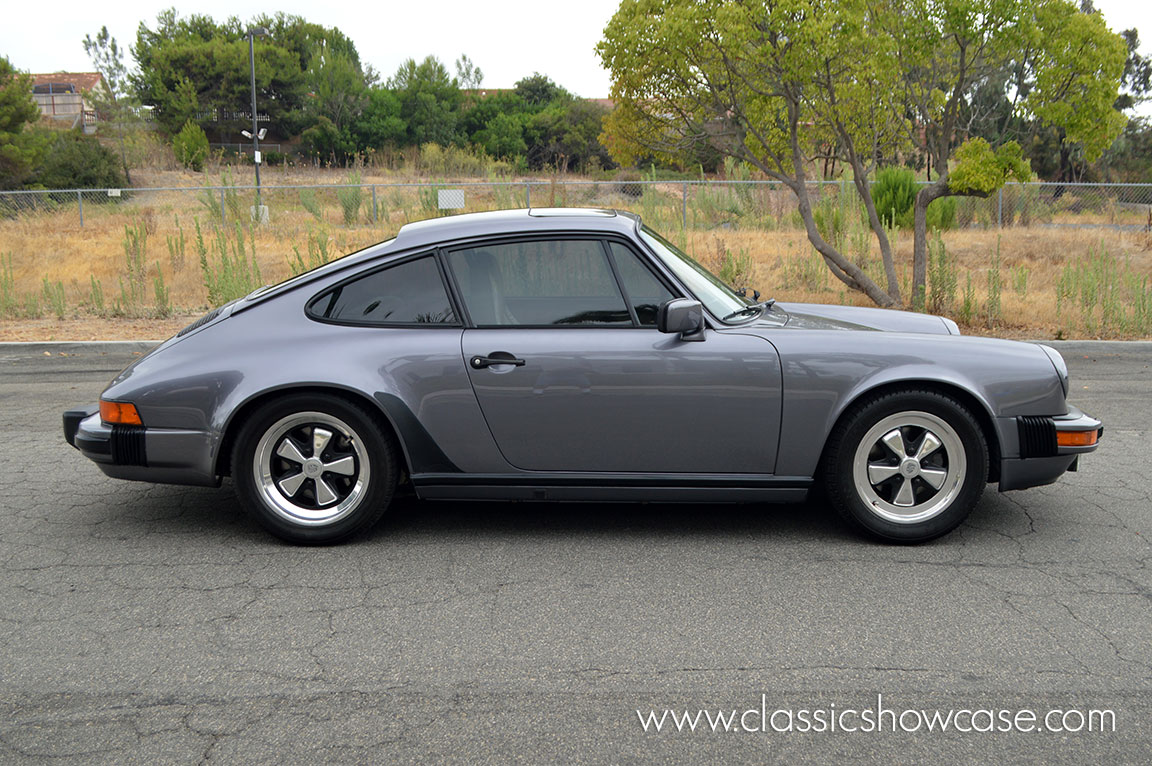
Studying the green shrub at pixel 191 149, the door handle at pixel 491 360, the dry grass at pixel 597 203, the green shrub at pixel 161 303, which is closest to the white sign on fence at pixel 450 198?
the dry grass at pixel 597 203

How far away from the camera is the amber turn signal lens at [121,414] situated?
4.39 m

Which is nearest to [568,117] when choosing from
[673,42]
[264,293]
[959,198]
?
[959,198]

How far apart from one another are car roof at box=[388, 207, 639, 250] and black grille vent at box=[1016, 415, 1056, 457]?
1.94m

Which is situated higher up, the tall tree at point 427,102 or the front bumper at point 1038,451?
the tall tree at point 427,102

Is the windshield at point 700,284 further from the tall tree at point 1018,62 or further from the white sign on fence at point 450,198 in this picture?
the white sign on fence at point 450,198

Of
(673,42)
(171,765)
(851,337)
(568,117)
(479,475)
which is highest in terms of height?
(568,117)

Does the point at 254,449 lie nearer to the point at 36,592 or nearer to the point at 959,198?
the point at 36,592

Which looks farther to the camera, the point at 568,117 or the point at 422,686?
the point at 568,117

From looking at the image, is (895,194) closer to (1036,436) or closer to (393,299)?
(1036,436)

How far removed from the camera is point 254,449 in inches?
171

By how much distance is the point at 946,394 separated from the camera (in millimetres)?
4262

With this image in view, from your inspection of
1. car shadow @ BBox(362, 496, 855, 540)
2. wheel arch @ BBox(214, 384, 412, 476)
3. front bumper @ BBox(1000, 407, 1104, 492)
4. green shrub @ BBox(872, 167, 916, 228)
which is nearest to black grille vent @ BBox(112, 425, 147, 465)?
wheel arch @ BBox(214, 384, 412, 476)

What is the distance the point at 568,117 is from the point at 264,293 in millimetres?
54357

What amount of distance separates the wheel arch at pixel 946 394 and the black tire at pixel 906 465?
0.7 inches
